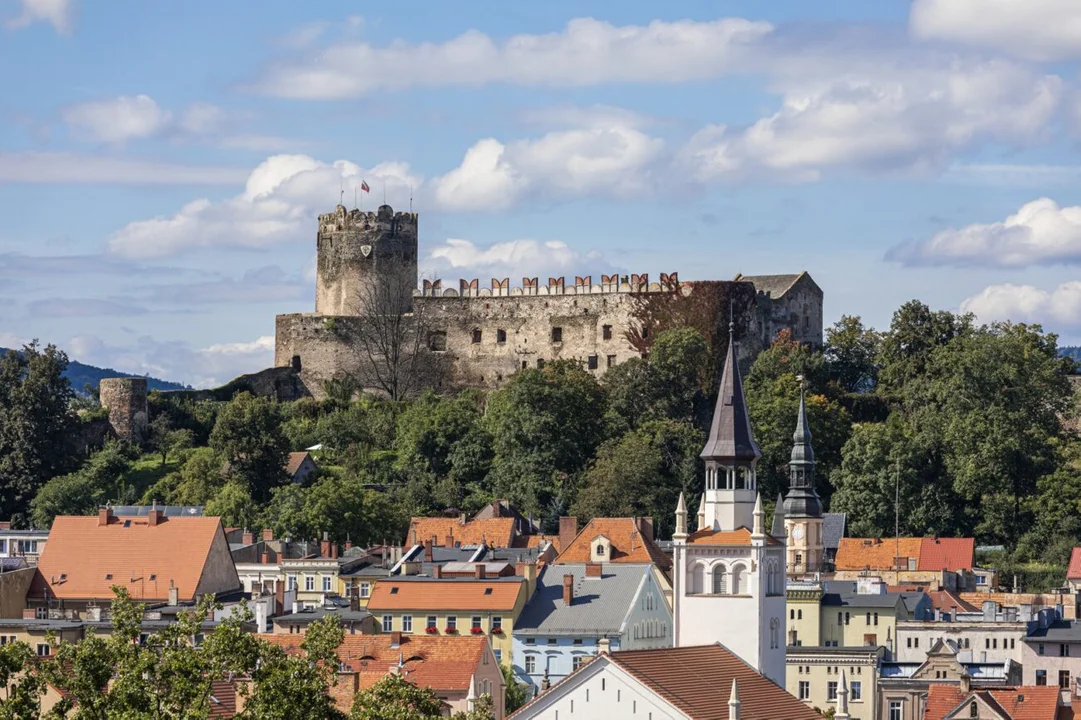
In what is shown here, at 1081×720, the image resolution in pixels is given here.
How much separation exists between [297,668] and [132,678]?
9.15ft

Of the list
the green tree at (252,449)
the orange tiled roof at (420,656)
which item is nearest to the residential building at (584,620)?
the orange tiled roof at (420,656)

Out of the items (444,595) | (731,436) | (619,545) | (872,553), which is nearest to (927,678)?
(731,436)

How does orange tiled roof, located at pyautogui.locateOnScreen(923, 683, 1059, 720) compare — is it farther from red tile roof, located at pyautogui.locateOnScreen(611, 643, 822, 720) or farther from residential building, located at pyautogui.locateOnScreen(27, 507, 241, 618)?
residential building, located at pyautogui.locateOnScreen(27, 507, 241, 618)

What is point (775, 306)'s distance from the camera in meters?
115

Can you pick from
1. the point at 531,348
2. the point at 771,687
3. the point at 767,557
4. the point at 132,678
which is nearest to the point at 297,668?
the point at 132,678

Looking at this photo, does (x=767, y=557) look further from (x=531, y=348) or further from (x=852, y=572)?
(x=531, y=348)

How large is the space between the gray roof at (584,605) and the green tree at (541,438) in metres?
17.1

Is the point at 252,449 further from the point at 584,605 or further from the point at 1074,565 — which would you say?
the point at 1074,565

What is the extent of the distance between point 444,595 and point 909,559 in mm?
20590

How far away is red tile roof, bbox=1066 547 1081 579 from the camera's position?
3897 inches

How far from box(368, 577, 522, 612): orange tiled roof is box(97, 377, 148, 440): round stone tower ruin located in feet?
96.4

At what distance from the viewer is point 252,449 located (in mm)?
107188

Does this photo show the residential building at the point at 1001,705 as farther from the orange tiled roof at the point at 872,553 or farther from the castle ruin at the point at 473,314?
the castle ruin at the point at 473,314

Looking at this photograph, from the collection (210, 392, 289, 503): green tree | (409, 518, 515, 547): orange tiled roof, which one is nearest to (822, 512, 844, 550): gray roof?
(409, 518, 515, 547): orange tiled roof
